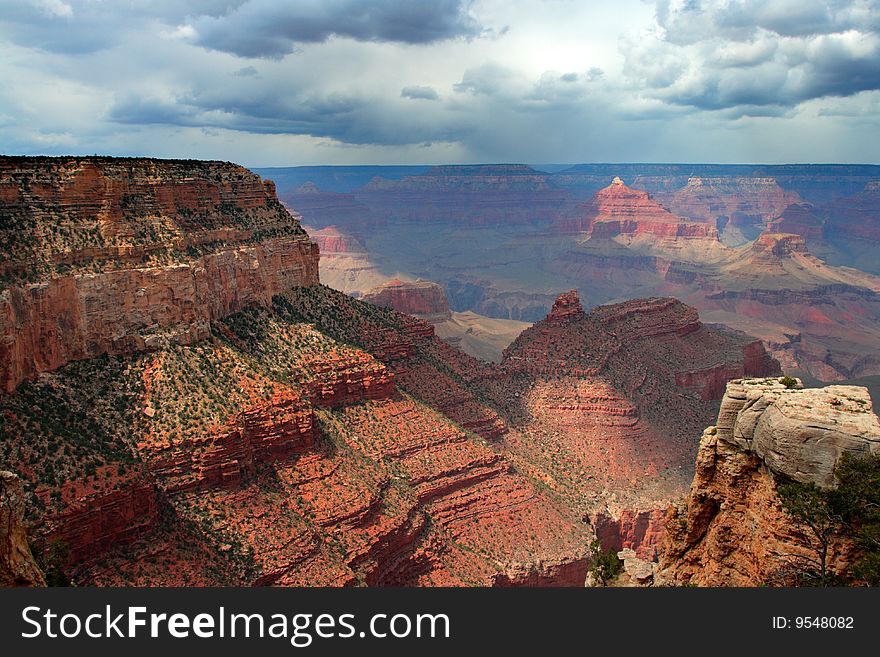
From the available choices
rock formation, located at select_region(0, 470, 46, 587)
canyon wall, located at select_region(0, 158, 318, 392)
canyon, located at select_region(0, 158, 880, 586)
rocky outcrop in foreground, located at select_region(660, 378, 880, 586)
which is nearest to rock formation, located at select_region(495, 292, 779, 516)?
canyon, located at select_region(0, 158, 880, 586)

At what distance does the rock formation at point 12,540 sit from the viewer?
24.3 metres

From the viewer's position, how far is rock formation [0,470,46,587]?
24.3 meters

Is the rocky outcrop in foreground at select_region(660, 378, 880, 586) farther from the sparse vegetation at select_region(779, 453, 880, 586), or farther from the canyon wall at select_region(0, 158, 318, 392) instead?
the canyon wall at select_region(0, 158, 318, 392)

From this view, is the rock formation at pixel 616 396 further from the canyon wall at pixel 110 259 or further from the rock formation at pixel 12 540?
the rock formation at pixel 12 540

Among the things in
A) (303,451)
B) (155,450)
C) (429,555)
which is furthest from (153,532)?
(429,555)

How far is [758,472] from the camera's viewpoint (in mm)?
27000

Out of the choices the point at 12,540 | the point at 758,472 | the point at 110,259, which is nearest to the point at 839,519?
the point at 758,472

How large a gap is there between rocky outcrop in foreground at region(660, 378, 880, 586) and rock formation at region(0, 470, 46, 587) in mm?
21494

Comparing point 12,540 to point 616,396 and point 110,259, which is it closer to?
point 110,259

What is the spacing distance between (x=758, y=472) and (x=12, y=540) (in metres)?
22.6

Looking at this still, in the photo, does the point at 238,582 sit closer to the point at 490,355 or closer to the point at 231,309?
the point at 231,309

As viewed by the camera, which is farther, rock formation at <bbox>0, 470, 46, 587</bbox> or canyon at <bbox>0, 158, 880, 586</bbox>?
canyon at <bbox>0, 158, 880, 586</bbox>

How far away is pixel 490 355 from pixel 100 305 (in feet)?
428

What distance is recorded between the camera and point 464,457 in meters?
72.1
